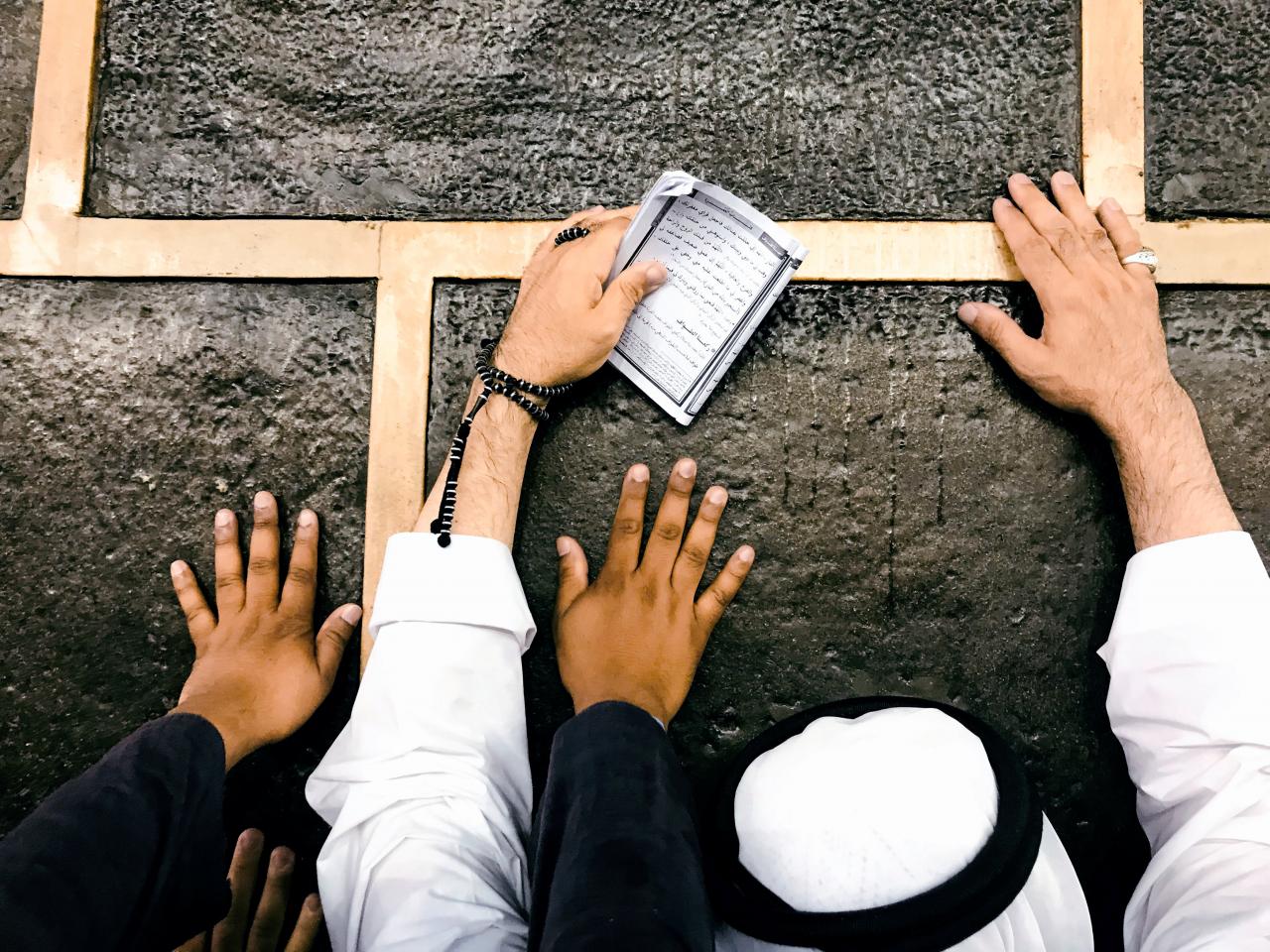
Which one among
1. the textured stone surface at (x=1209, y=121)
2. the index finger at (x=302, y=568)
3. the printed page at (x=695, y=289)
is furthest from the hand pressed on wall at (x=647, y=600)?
the textured stone surface at (x=1209, y=121)

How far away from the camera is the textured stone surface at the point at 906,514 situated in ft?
5.67

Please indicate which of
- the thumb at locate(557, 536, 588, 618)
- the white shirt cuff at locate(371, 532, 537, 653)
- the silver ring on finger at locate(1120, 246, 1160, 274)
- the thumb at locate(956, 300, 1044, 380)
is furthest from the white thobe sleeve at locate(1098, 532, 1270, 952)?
the white shirt cuff at locate(371, 532, 537, 653)

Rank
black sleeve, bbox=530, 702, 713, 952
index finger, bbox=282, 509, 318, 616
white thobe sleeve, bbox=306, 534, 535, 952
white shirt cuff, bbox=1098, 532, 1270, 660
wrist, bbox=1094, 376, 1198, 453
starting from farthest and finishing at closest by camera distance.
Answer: index finger, bbox=282, 509, 318, 616
wrist, bbox=1094, 376, 1198, 453
white shirt cuff, bbox=1098, 532, 1270, 660
white thobe sleeve, bbox=306, 534, 535, 952
black sleeve, bbox=530, 702, 713, 952

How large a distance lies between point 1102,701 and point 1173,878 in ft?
1.25

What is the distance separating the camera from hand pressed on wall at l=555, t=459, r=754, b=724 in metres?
1.67

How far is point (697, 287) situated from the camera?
1694mm

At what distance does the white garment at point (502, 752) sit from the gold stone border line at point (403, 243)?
252 mm

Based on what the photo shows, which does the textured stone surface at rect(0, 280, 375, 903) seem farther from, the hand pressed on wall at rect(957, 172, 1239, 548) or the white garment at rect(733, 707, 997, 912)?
the hand pressed on wall at rect(957, 172, 1239, 548)

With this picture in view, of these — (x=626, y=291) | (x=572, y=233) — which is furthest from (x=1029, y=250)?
(x=572, y=233)

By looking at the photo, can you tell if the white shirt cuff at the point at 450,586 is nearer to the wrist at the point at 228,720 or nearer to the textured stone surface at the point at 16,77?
the wrist at the point at 228,720

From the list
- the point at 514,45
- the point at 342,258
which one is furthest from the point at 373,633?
the point at 514,45

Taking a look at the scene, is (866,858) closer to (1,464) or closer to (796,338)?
(796,338)

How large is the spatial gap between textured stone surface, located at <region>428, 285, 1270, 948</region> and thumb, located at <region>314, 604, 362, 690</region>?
0.39 meters

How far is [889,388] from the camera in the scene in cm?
175
